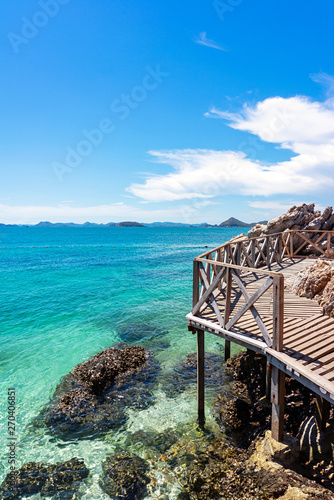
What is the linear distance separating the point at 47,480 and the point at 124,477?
5.80 feet

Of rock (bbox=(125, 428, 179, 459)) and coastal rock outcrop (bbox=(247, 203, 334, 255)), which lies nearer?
rock (bbox=(125, 428, 179, 459))

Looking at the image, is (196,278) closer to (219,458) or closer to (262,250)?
(219,458)

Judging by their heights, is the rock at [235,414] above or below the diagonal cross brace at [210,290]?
below

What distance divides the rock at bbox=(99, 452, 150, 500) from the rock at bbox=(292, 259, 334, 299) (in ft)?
22.4

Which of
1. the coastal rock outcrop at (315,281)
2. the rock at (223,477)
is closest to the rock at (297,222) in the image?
the coastal rock outcrop at (315,281)

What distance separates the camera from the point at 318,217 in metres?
22.3

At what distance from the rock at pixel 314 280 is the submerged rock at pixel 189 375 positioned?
4.24 meters

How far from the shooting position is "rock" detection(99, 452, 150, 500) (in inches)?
232

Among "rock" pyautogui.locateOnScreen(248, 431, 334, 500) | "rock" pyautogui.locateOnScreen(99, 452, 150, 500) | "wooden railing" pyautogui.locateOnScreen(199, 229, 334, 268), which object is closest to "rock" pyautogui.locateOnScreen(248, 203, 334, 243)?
"wooden railing" pyautogui.locateOnScreen(199, 229, 334, 268)

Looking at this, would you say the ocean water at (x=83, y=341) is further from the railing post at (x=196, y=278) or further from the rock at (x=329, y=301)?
the rock at (x=329, y=301)

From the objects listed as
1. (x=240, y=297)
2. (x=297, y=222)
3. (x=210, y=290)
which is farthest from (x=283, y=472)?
(x=297, y=222)

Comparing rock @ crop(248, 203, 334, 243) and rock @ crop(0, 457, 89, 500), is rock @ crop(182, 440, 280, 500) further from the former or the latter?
rock @ crop(248, 203, 334, 243)

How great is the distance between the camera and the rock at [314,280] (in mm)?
8898

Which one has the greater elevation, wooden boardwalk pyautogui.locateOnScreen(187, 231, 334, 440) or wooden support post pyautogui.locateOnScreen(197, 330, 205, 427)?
wooden boardwalk pyautogui.locateOnScreen(187, 231, 334, 440)
